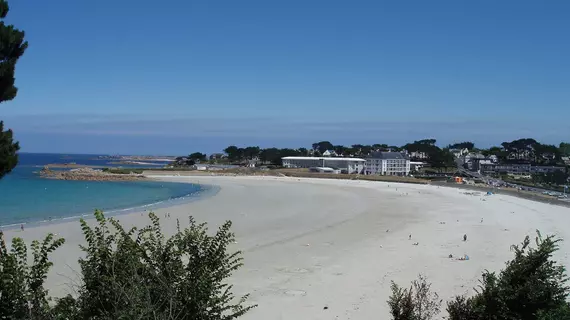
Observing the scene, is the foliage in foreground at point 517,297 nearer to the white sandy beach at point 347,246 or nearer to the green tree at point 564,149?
the white sandy beach at point 347,246

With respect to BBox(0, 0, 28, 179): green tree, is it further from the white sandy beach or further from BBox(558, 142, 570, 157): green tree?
BBox(558, 142, 570, 157): green tree

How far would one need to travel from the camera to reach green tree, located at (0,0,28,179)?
744cm

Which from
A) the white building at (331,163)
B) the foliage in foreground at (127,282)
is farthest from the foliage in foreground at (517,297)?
the white building at (331,163)

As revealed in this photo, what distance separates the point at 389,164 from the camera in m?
91.3

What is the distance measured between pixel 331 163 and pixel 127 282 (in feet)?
324

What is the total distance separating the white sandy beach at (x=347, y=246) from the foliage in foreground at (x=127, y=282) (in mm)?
1964

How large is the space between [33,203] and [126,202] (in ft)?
23.0

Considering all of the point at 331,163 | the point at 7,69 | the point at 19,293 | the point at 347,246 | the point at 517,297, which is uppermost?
the point at 7,69

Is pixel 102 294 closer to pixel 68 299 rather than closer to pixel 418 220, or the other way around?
pixel 68 299

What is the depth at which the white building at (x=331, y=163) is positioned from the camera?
324ft

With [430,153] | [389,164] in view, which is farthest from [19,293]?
[430,153]

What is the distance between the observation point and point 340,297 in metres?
12.3

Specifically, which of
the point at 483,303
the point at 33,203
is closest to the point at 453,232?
the point at 483,303

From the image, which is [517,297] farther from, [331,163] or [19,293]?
[331,163]
